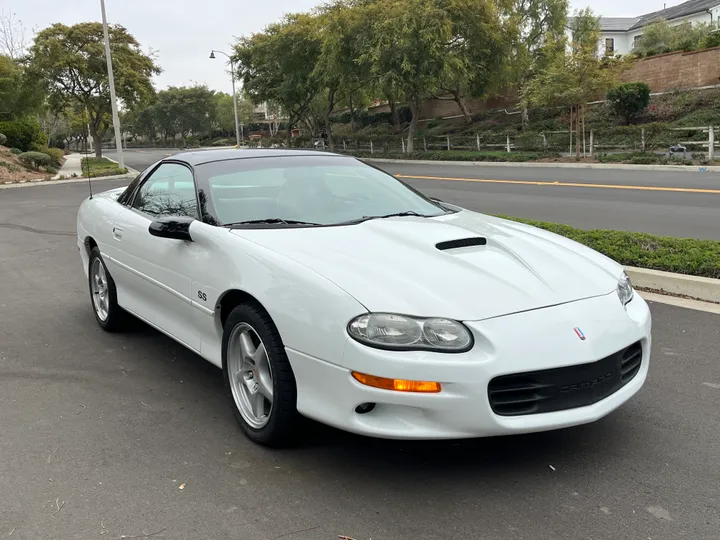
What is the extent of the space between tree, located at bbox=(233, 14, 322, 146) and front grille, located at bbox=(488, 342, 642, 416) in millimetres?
35277

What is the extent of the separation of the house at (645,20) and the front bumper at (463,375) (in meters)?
53.8

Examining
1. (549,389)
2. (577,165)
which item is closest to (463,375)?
(549,389)

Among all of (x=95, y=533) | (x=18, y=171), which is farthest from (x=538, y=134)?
(x=95, y=533)

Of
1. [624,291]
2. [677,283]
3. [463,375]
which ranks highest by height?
[624,291]

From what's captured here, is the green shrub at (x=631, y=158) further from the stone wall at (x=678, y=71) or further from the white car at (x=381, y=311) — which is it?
the white car at (x=381, y=311)

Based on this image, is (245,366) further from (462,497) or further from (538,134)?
(538,134)

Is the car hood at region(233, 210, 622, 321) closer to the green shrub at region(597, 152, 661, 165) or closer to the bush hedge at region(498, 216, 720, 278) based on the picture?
the bush hedge at region(498, 216, 720, 278)

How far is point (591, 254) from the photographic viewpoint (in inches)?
142

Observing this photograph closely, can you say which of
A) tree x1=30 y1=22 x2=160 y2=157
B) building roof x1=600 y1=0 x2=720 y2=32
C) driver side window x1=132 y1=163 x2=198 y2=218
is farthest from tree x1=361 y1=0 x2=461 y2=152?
building roof x1=600 y1=0 x2=720 y2=32

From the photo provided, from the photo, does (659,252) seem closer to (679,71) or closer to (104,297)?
(104,297)

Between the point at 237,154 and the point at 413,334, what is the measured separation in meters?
2.36

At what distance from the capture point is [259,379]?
3160 millimetres

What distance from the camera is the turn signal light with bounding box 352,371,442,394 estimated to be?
2590 mm

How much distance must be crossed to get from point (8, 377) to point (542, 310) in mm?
3485
